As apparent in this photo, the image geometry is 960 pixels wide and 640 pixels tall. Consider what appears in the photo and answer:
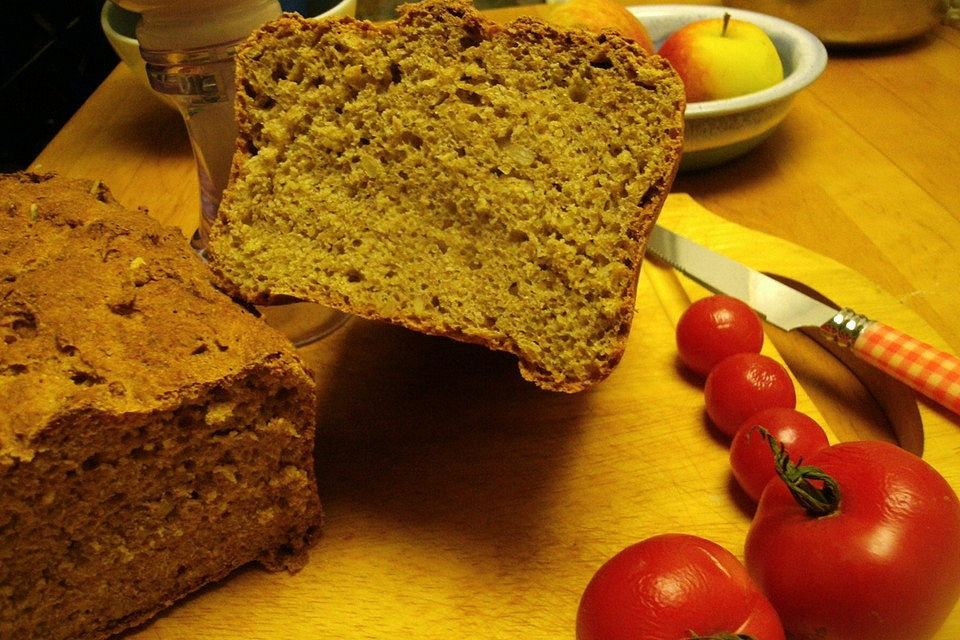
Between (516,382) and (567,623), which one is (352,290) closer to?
(516,382)

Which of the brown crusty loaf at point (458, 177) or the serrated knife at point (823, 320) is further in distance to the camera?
the serrated knife at point (823, 320)

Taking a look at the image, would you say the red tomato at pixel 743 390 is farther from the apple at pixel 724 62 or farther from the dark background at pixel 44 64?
the dark background at pixel 44 64

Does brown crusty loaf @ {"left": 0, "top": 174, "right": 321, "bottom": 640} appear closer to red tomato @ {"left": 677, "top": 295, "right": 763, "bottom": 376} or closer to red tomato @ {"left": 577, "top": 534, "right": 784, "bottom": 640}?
red tomato @ {"left": 577, "top": 534, "right": 784, "bottom": 640}

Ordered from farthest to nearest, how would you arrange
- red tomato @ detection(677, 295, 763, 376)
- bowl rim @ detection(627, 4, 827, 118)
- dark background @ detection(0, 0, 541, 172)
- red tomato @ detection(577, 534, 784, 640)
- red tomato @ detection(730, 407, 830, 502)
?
1. dark background @ detection(0, 0, 541, 172)
2. bowl rim @ detection(627, 4, 827, 118)
3. red tomato @ detection(677, 295, 763, 376)
4. red tomato @ detection(730, 407, 830, 502)
5. red tomato @ detection(577, 534, 784, 640)

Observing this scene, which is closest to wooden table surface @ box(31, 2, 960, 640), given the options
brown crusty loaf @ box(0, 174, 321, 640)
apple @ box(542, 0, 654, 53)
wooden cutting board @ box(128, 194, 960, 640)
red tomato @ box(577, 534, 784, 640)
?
wooden cutting board @ box(128, 194, 960, 640)

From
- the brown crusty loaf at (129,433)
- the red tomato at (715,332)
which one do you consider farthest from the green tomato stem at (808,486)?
the brown crusty loaf at (129,433)

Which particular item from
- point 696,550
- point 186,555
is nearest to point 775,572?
point 696,550
